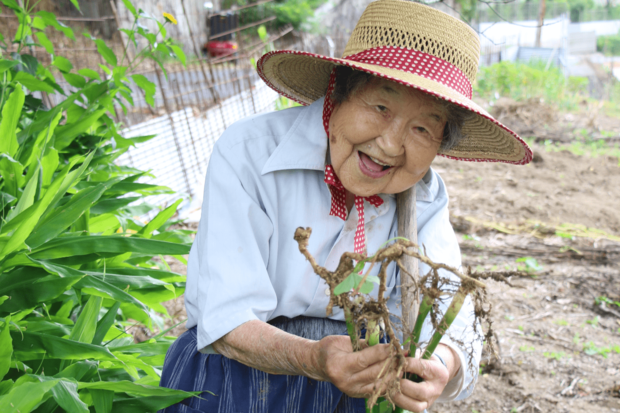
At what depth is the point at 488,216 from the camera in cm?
450

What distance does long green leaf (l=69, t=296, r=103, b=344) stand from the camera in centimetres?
143

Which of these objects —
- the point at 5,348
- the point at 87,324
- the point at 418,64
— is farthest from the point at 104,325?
the point at 418,64

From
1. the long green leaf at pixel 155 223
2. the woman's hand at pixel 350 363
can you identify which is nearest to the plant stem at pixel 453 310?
the woman's hand at pixel 350 363

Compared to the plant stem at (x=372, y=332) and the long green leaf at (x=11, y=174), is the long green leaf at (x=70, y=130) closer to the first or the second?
the long green leaf at (x=11, y=174)

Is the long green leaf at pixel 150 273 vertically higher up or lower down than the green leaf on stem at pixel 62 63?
lower down

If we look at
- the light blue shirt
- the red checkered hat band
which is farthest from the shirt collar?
the red checkered hat band

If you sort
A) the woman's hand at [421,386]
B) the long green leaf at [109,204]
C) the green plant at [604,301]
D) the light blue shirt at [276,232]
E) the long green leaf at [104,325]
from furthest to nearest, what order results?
1. the green plant at [604,301]
2. the long green leaf at [109,204]
3. the long green leaf at [104,325]
4. the light blue shirt at [276,232]
5. the woman's hand at [421,386]

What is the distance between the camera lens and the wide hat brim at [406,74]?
4.43ft

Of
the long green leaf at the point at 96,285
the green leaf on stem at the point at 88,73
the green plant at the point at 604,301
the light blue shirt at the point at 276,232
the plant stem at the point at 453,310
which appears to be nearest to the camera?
the plant stem at the point at 453,310

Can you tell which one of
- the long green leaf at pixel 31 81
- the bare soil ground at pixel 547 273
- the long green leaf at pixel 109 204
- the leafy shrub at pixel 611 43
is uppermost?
the long green leaf at pixel 31 81

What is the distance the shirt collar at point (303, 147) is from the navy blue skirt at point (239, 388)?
0.58 metres

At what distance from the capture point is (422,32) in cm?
130

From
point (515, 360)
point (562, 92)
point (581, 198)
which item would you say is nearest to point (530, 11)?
point (562, 92)

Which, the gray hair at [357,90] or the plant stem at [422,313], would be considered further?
the gray hair at [357,90]
